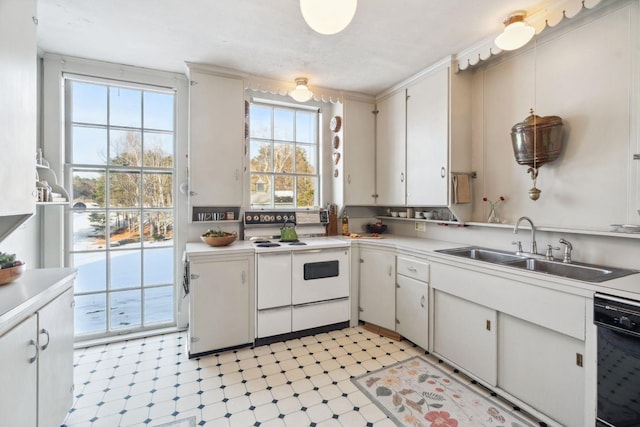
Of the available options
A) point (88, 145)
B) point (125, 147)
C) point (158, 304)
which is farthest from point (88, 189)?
point (158, 304)

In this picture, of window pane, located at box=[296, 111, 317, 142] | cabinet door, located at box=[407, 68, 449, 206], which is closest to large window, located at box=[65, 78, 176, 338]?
window pane, located at box=[296, 111, 317, 142]

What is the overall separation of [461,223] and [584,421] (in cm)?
162

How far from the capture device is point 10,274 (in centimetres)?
154

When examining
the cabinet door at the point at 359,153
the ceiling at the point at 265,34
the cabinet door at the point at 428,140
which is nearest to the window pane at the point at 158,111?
the ceiling at the point at 265,34

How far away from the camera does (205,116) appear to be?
295 centimetres

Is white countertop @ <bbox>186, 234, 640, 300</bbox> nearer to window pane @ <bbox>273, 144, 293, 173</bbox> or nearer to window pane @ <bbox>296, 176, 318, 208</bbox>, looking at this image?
→ window pane @ <bbox>296, 176, 318, 208</bbox>

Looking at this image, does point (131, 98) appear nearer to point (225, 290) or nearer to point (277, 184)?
point (277, 184)

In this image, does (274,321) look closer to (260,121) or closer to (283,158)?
(283,158)

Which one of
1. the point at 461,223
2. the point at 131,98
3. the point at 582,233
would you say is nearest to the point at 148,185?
the point at 131,98

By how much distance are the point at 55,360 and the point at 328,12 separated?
2.23 meters

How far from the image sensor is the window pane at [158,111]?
121 inches

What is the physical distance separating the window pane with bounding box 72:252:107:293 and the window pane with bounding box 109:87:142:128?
53.4 inches

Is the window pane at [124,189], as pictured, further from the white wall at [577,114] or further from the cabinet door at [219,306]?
the white wall at [577,114]

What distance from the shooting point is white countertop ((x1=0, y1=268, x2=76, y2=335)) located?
3.95 ft
